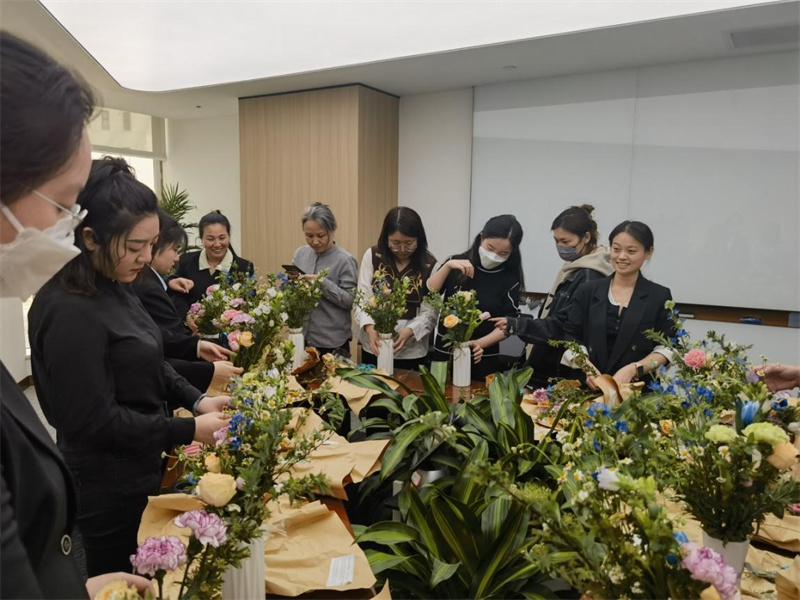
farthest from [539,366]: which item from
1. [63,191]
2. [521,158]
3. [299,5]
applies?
[299,5]

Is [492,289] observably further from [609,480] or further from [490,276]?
[609,480]

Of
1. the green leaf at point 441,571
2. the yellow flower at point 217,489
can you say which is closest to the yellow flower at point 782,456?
the green leaf at point 441,571

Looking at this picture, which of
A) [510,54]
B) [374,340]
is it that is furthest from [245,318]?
[510,54]

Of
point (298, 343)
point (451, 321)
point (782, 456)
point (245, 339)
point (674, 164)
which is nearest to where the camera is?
point (782, 456)

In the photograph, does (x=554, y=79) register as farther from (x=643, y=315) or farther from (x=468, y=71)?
(x=643, y=315)

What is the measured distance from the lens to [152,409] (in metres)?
1.47

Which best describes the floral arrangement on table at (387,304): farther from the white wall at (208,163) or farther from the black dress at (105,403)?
the white wall at (208,163)

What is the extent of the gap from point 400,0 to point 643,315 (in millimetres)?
3325

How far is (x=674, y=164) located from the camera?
4.71 meters

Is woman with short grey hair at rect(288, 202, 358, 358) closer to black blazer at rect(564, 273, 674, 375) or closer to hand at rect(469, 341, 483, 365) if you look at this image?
hand at rect(469, 341, 483, 365)

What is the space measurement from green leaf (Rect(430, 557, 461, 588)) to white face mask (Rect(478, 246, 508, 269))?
79.8 inches

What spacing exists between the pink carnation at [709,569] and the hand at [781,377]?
1.23 m

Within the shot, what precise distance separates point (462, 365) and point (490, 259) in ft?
2.54

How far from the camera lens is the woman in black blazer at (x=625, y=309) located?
260 centimetres
